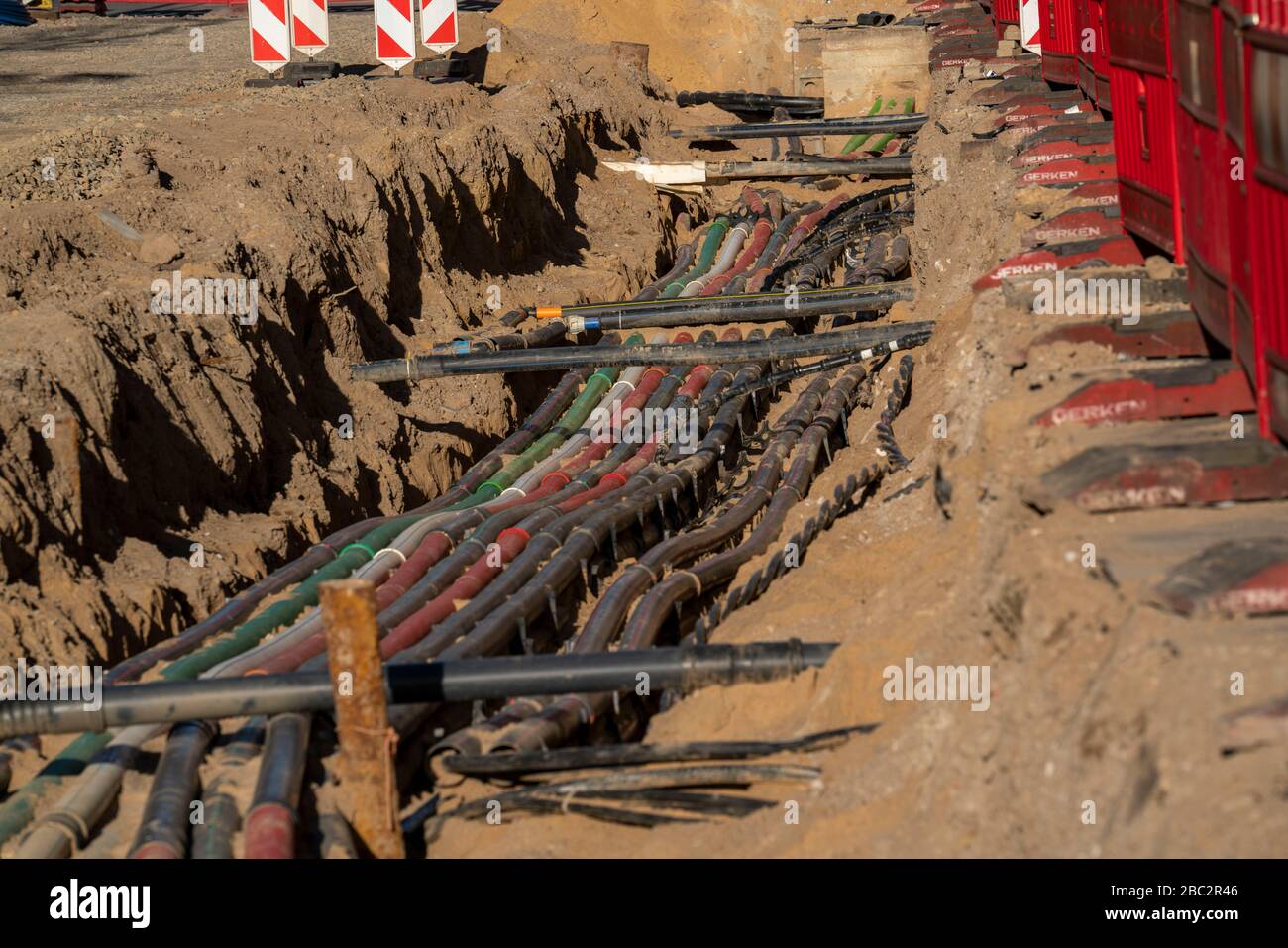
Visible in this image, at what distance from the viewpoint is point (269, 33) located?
15.9m

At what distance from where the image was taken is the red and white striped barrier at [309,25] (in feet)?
52.1

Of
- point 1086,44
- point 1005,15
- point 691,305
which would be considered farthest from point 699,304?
point 1005,15

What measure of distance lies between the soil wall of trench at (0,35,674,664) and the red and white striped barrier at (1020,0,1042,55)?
445 cm

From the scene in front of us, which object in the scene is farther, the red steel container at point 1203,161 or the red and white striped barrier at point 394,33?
the red and white striped barrier at point 394,33

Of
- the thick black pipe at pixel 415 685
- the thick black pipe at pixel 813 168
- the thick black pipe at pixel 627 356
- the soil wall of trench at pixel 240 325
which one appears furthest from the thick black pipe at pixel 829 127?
the thick black pipe at pixel 415 685

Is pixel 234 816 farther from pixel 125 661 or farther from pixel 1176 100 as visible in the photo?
pixel 1176 100

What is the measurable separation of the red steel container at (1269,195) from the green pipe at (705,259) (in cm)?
993

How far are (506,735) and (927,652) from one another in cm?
213

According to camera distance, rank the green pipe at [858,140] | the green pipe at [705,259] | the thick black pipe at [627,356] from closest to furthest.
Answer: the thick black pipe at [627,356]
the green pipe at [705,259]
the green pipe at [858,140]

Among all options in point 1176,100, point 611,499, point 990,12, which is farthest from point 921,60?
point 1176,100

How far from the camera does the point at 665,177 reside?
18156 mm

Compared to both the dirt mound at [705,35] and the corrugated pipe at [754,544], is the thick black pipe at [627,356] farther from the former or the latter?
the dirt mound at [705,35]

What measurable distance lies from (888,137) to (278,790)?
1583 centimetres
